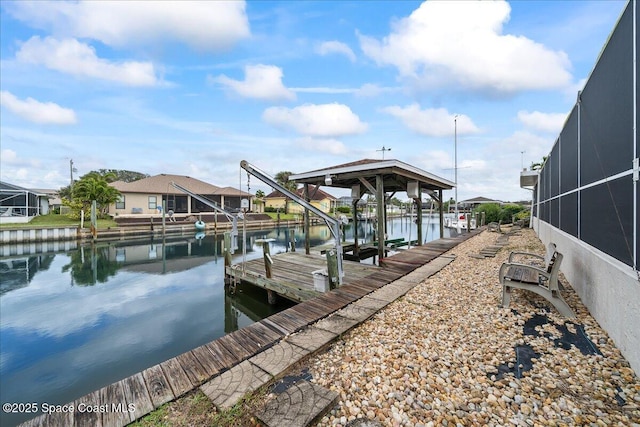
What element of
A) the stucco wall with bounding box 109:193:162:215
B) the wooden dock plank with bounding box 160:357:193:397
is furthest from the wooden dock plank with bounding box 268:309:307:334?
the stucco wall with bounding box 109:193:162:215

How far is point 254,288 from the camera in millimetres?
9211

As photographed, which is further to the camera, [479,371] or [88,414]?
[479,371]

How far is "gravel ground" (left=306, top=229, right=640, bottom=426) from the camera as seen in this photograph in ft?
5.89

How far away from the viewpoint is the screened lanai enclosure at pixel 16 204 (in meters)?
24.2

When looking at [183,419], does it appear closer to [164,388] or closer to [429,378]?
[164,388]

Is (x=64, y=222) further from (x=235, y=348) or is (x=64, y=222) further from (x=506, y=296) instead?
(x=506, y=296)

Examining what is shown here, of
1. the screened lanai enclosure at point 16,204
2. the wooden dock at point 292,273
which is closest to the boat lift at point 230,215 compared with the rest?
the wooden dock at point 292,273

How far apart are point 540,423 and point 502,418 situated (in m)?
0.22

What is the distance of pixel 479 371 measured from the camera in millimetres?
2285

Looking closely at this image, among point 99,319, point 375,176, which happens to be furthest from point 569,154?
point 99,319

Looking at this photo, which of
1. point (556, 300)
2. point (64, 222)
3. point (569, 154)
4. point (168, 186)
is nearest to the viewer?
point (556, 300)

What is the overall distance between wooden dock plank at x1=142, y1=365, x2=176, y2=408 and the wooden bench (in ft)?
13.9

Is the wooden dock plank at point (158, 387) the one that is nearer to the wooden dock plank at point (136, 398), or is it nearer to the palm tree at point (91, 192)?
the wooden dock plank at point (136, 398)

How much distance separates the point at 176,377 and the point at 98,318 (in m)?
7.07
